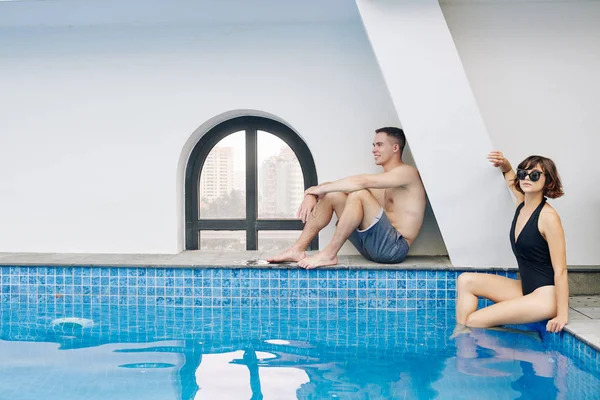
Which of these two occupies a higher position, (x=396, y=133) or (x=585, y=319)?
(x=396, y=133)

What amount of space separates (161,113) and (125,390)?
3.36m

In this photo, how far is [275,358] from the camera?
130 inches

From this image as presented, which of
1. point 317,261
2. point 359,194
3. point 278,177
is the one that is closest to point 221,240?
point 278,177

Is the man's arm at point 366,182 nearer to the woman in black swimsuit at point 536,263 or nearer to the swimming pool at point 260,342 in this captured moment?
the swimming pool at point 260,342

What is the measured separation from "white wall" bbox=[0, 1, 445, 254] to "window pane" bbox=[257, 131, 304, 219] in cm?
49

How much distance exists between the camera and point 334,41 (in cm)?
547

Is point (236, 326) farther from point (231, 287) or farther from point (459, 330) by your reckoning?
point (459, 330)

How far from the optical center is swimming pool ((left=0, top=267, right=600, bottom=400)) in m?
2.83

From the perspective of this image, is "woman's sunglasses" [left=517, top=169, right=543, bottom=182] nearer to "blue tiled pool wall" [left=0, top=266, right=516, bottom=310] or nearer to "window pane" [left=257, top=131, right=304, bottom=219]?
"blue tiled pool wall" [left=0, top=266, right=516, bottom=310]

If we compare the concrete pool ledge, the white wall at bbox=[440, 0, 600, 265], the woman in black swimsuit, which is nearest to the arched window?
the white wall at bbox=[440, 0, 600, 265]

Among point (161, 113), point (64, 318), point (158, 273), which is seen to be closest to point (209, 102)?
point (161, 113)

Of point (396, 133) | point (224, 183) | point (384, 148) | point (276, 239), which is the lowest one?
point (276, 239)

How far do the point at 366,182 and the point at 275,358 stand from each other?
5.95 feet

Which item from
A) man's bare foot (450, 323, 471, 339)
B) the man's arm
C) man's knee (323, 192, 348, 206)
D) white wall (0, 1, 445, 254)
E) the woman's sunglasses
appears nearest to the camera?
the woman's sunglasses
